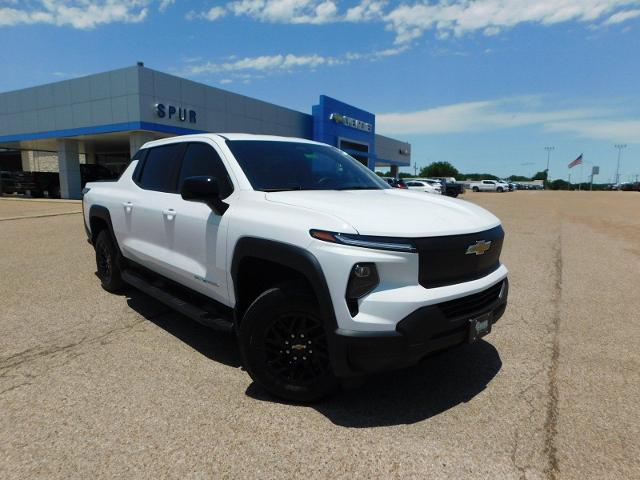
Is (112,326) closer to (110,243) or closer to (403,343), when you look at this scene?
(110,243)

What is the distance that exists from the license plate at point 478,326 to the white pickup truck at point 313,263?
13mm

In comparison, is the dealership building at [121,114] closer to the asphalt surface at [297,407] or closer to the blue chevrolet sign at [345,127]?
the blue chevrolet sign at [345,127]

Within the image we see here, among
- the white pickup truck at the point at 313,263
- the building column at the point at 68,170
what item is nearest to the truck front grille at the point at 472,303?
the white pickup truck at the point at 313,263

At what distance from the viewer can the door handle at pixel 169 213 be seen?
3.81 m

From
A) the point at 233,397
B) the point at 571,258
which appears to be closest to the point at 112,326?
the point at 233,397

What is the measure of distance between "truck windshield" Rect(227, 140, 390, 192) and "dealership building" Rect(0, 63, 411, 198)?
20.0m

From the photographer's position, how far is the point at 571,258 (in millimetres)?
8234

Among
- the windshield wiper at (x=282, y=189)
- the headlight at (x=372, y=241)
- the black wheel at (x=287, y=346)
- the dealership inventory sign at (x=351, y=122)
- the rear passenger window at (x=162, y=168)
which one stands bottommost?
the black wheel at (x=287, y=346)

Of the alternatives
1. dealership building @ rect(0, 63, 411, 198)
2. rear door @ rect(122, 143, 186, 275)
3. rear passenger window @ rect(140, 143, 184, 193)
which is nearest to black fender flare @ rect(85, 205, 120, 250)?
rear door @ rect(122, 143, 186, 275)

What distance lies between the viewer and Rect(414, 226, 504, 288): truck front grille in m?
2.57

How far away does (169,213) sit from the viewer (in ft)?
12.6

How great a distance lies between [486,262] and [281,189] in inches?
61.7

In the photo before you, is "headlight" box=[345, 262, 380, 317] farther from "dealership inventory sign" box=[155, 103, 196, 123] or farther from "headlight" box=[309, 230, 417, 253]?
"dealership inventory sign" box=[155, 103, 196, 123]

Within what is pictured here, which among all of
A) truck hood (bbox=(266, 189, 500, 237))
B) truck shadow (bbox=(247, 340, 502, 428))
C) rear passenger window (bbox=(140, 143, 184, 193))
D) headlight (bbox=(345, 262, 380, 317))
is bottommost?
truck shadow (bbox=(247, 340, 502, 428))
